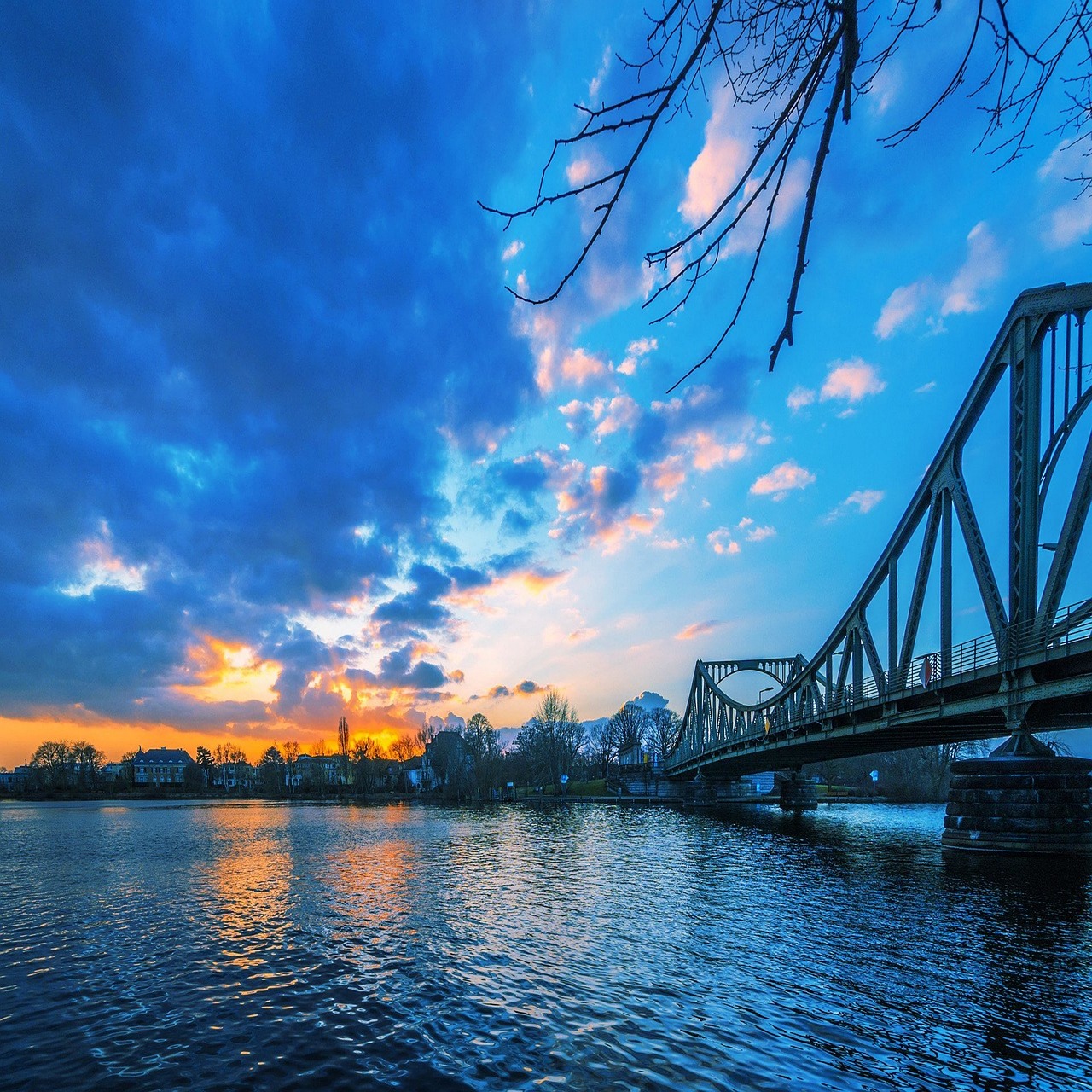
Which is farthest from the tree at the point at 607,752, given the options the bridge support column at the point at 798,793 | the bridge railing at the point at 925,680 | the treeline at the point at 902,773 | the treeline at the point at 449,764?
the bridge railing at the point at 925,680

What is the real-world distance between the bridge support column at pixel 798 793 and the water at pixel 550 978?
2074 inches

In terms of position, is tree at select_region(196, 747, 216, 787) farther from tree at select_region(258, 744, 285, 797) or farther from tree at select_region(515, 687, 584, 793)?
tree at select_region(515, 687, 584, 793)

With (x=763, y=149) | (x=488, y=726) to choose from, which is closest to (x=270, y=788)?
(x=488, y=726)

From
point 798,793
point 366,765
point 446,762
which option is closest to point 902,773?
point 798,793

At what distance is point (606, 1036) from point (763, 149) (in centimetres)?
1051

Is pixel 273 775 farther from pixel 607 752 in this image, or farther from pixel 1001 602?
pixel 1001 602

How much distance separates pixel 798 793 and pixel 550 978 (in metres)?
73.5

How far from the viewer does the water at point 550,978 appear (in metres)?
8.48

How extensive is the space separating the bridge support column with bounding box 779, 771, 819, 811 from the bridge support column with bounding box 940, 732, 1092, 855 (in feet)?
170

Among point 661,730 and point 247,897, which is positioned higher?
point 661,730

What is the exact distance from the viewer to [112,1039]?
9727mm

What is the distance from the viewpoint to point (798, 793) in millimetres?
76375

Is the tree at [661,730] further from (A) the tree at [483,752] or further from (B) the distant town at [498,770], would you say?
(A) the tree at [483,752]

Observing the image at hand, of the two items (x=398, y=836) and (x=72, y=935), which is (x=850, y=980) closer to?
(x=72, y=935)
